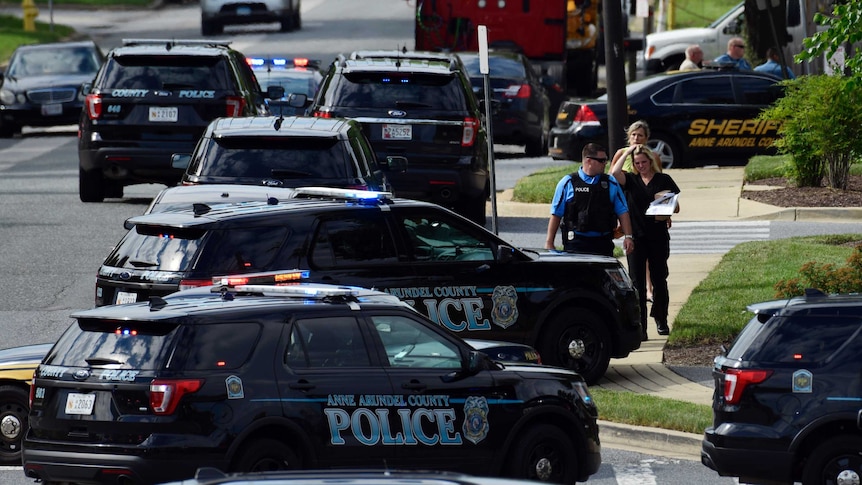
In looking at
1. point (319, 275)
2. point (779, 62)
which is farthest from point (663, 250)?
point (779, 62)

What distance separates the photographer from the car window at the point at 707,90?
2478 centimetres

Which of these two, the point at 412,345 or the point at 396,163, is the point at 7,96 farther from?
the point at 412,345

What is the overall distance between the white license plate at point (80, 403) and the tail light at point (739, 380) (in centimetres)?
349

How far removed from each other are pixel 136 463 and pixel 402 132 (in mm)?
10771

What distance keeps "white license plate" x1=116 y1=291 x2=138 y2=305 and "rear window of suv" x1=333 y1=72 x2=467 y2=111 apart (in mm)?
7704

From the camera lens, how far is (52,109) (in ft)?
102

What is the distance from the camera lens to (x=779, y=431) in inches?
364

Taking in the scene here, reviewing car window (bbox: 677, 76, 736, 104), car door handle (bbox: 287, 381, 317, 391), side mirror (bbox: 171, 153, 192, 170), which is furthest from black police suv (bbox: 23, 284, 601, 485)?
car window (bbox: 677, 76, 736, 104)

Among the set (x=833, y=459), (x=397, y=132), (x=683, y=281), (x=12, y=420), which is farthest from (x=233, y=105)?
(x=833, y=459)

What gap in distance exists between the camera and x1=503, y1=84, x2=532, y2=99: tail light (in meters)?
26.8

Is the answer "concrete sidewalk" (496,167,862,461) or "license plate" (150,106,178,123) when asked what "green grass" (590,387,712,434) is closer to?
"concrete sidewalk" (496,167,862,461)

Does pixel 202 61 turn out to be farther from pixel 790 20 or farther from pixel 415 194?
pixel 790 20

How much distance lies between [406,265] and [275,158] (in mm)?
3209

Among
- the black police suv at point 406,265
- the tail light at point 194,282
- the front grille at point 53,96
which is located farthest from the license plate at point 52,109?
the tail light at point 194,282
